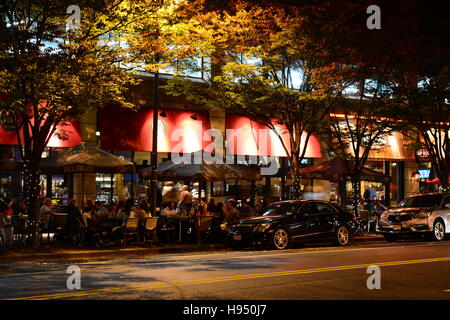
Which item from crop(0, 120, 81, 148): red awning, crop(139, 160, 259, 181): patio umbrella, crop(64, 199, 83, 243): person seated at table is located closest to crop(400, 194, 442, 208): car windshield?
crop(139, 160, 259, 181): patio umbrella

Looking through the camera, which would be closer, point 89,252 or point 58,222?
point 89,252

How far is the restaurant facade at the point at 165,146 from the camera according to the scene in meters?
24.5

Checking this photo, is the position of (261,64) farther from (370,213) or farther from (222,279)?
(222,279)

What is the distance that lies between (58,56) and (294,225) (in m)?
8.34

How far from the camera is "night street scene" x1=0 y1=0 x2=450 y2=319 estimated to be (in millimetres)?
10367

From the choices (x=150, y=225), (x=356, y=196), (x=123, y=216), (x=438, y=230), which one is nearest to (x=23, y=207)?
(x=123, y=216)

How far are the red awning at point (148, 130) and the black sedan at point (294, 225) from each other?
7.82m

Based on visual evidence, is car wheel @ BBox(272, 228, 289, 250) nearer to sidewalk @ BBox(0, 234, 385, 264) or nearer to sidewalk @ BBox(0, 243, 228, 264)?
sidewalk @ BBox(0, 234, 385, 264)

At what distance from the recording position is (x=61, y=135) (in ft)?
74.2
